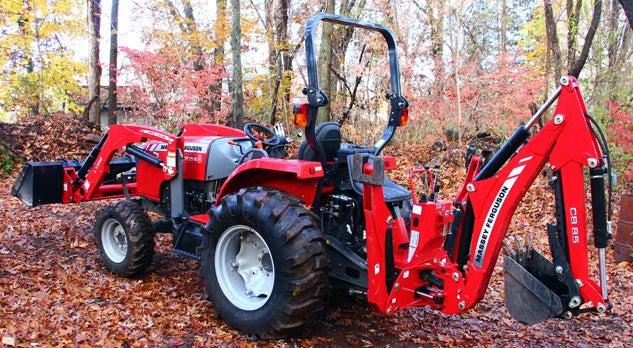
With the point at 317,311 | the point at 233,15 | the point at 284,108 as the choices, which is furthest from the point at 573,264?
the point at 284,108

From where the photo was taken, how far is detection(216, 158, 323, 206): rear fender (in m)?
3.65

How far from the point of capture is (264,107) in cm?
1541

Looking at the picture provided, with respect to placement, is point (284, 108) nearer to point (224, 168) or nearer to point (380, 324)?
point (224, 168)

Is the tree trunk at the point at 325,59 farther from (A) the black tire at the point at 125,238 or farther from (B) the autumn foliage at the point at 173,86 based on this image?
(A) the black tire at the point at 125,238

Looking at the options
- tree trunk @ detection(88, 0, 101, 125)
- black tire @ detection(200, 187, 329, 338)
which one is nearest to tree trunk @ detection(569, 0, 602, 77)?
black tire @ detection(200, 187, 329, 338)

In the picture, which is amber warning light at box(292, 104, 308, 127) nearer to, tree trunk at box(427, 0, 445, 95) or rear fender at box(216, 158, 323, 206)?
rear fender at box(216, 158, 323, 206)

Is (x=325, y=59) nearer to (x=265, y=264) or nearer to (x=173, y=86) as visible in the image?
(x=173, y=86)

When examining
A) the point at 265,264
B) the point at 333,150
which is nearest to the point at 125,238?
the point at 265,264

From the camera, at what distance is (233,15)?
10320 millimetres

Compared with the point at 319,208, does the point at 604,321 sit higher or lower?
lower

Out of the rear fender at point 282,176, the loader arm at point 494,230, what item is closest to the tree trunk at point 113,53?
the rear fender at point 282,176

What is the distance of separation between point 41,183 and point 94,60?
31.7ft

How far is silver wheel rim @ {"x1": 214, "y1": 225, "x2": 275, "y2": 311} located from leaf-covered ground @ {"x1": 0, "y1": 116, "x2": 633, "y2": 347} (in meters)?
0.30

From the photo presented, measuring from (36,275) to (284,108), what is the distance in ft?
34.4
